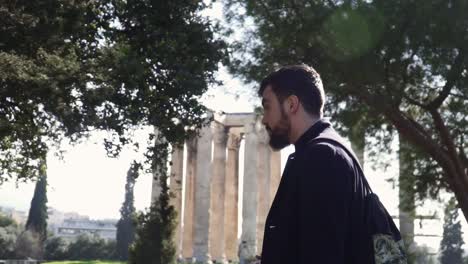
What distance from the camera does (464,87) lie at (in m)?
14.2

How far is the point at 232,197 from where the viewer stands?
154 ft

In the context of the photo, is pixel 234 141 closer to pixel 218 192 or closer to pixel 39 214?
pixel 218 192

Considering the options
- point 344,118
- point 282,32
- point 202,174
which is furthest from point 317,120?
point 202,174

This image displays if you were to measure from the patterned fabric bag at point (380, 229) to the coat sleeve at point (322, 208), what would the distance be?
0.15 meters

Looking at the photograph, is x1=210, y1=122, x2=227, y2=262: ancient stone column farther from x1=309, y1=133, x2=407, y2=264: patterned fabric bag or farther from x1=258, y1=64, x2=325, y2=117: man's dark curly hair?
x1=309, y1=133, x2=407, y2=264: patterned fabric bag

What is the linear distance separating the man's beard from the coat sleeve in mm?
342

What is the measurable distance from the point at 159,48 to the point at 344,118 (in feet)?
17.0

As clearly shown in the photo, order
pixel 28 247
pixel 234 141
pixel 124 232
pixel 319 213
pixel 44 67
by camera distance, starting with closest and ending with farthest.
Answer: pixel 319 213 < pixel 44 67 < pixel 234 141 < pixel 28 247 < pixel 124 232

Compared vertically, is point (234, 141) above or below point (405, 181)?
above

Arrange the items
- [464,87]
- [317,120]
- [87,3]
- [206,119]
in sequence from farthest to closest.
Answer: [206,119]
[464,87]
[87,3]
[317,120]

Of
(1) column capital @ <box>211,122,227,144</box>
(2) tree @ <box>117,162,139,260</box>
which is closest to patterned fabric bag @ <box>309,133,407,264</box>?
(1) column capital @ <box>211,122,227,144</box>

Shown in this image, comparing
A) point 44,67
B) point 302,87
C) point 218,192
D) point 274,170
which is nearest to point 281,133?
point 302,87

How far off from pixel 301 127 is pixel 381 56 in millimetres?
11756

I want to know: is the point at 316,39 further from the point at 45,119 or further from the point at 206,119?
the point at 45,119
